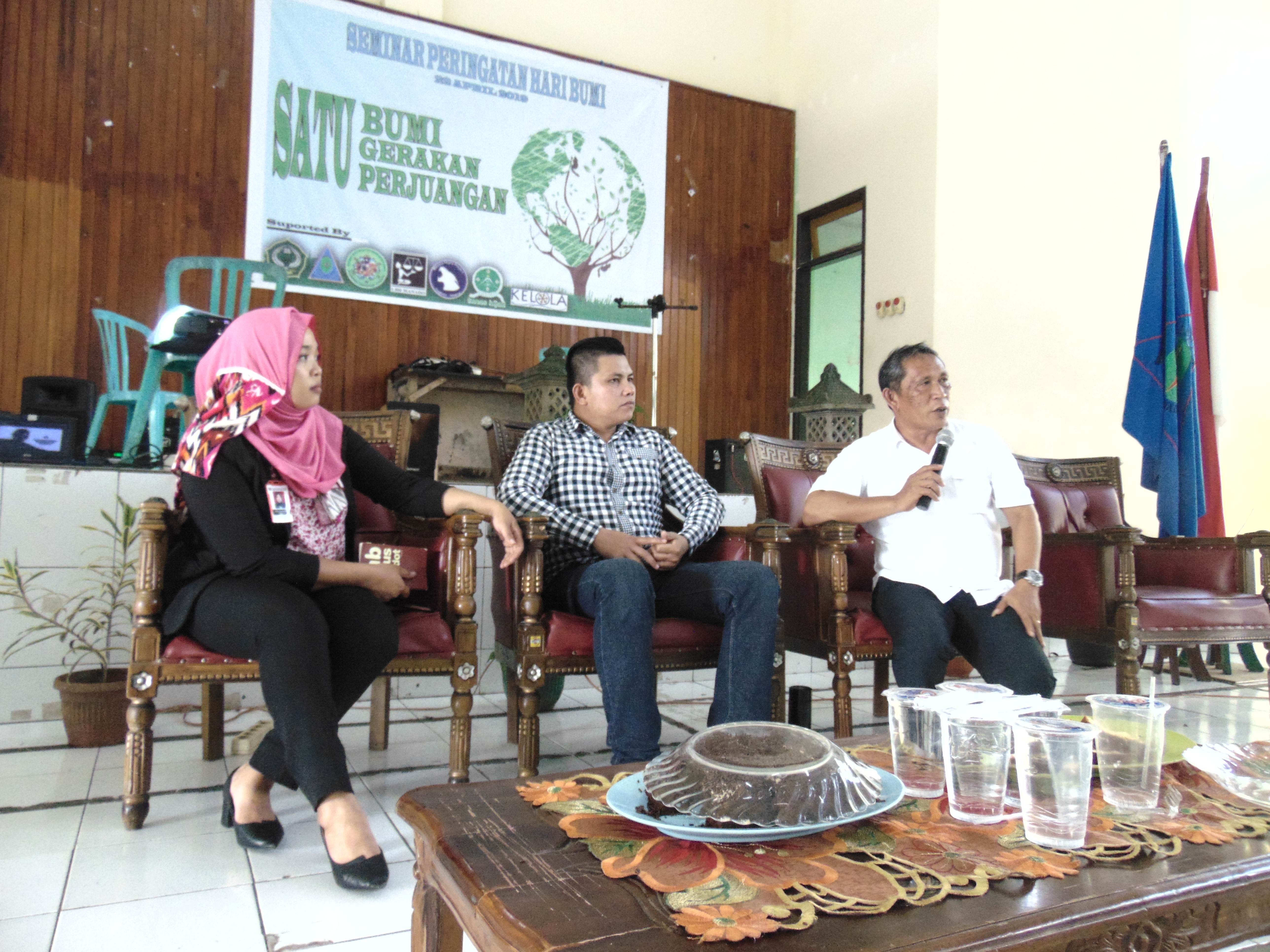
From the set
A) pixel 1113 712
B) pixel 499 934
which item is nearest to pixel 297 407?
pixel 499 934

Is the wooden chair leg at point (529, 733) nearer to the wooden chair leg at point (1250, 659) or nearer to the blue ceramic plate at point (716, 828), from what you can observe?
the blue ceramic plate at point (716, 828)

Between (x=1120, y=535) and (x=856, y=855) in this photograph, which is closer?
(x=856, y=855)

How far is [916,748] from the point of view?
39.7 inches

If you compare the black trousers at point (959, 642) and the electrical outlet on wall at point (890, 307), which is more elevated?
the electrical outlet on wall at point (890, 307)

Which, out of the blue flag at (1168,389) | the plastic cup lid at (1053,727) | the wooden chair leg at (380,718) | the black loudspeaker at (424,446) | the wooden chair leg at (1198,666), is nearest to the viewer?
the plastic cup lid at (1053,727)

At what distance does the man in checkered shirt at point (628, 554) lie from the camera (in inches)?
73.8

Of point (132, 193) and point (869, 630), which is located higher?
point (132, 193)

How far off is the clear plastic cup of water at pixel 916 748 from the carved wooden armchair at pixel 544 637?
0.93 m

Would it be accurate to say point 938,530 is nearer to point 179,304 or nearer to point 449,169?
point 179,304

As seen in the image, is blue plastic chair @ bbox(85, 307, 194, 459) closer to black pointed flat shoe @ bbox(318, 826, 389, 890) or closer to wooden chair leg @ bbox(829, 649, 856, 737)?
black pointed flat shoe @ bbox(318, 826, 389, 890)

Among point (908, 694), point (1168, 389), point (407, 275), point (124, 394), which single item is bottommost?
point (908, 694)

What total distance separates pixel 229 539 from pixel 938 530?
160cm

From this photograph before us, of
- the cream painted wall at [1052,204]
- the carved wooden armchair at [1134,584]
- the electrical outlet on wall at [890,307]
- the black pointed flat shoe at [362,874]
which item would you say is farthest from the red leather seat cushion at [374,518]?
the electrical outlet on wall at [890,307]

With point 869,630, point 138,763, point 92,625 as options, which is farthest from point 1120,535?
point 92,625
